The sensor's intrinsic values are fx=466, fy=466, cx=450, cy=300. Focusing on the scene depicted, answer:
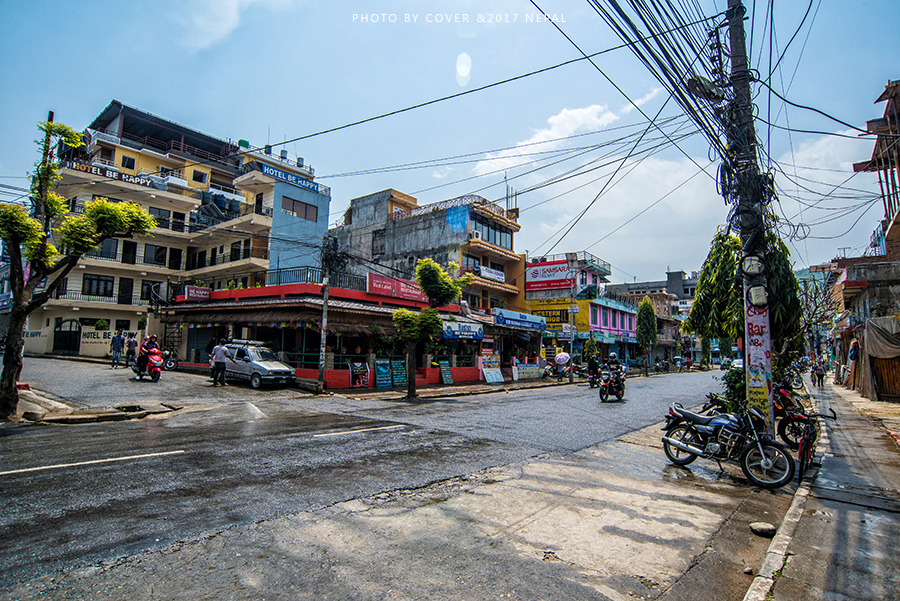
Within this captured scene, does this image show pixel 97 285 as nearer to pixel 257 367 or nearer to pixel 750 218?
pixel 257 367

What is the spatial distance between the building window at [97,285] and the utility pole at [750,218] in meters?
42.8

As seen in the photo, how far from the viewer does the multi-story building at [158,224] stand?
113 feet

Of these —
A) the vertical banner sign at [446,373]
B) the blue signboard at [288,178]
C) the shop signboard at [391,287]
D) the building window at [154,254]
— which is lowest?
the vertical banner sign at [446,373]

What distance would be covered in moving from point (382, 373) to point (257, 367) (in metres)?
5.51

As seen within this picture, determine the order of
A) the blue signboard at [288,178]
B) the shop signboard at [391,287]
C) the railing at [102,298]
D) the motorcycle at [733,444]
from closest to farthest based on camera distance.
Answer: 1. the motorcycle at [733,444]
2. the shop signboard at [391,287]
3. the railing at [102,298]
4. the blue signboard at [288,178]

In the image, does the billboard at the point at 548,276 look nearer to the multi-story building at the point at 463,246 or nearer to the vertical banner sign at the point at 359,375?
the multi-story building at the point at 463,246

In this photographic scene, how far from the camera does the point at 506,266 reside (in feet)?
138

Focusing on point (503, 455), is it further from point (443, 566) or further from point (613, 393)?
point (613, 393)

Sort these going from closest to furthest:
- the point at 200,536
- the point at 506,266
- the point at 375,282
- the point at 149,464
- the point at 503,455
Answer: the point at 200,536
the point at 149,464
the point at 503,455
the point at 375,282
the point at 506,266

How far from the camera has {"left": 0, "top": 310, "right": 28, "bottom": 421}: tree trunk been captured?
34.6 feet

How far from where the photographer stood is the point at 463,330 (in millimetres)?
25750

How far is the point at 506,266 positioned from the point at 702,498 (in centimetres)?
3637

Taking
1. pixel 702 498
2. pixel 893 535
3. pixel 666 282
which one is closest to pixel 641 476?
pixel 702 498

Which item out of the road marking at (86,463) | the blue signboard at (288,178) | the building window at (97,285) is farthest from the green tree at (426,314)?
the building window at (97,285)
